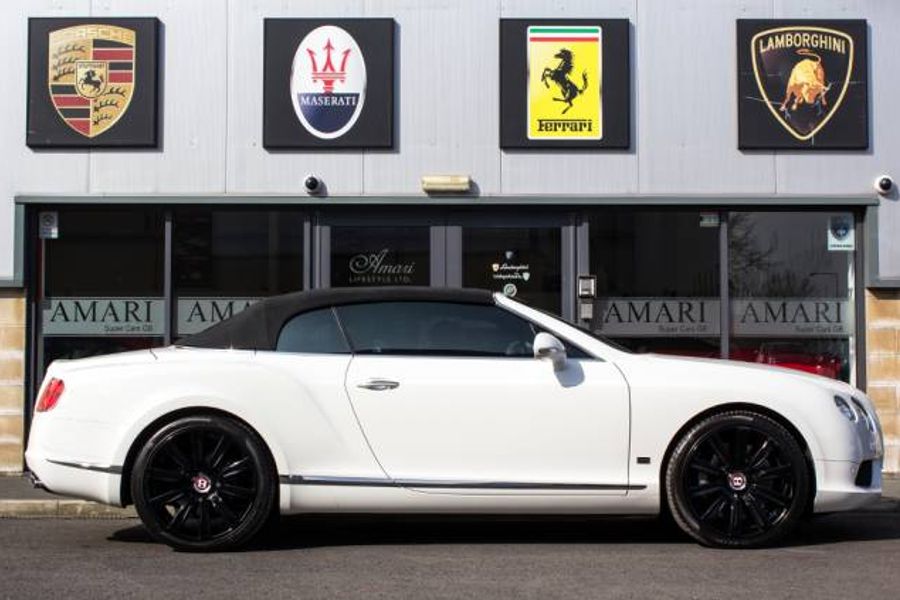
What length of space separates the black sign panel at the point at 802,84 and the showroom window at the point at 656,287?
3.31ft

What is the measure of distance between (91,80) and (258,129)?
1592 mm

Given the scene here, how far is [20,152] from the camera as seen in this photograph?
9820 millimetres

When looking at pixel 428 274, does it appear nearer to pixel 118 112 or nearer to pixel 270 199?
pixel 270 199

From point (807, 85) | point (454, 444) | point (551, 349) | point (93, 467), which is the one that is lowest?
point (93, 467)

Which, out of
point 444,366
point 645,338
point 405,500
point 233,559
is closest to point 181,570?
point 233,559

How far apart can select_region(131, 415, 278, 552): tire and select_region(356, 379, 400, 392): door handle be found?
2.20 ft

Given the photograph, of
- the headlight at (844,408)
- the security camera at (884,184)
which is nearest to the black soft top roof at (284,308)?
the headlight at (844,408)

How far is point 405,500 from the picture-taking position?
604cm

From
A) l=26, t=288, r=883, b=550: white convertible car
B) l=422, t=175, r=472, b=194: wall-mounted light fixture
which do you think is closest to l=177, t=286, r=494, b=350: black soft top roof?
l=26, t=288, r=883, b=550: white convertible car

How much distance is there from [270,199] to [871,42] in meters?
5.68

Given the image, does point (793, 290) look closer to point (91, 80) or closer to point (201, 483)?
point (201, 483)

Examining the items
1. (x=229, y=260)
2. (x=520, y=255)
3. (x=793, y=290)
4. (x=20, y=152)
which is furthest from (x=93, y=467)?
(x=793, y=290)

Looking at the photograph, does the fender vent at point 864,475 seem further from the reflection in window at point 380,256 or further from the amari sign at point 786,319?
the reflection in window at point 380,256

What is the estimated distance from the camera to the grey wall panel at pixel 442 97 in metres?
9.84
